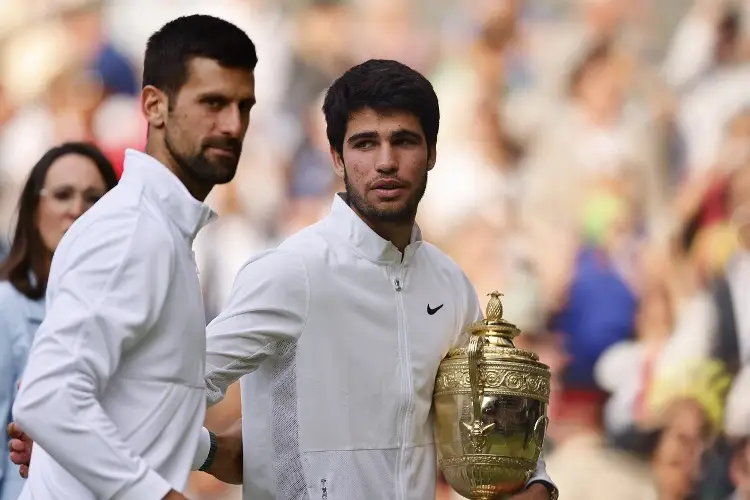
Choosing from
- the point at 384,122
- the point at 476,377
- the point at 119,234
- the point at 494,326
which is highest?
the point at 384,122

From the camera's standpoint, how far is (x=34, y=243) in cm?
470

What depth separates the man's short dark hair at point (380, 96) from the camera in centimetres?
384

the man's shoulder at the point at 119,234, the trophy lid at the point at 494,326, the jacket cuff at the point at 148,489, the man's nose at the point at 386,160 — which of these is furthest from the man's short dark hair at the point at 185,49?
the trophy lid at the point at 494,326

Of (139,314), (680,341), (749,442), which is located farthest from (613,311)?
(139,314)

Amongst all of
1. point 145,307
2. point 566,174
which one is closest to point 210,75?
point 145,307

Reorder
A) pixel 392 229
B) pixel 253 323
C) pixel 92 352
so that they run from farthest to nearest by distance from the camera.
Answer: pixel 392 229, pixel 253 323, pixel 92 352

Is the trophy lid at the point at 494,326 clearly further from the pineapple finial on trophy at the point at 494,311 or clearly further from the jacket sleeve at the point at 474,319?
the jacket sleeve at the point at 474,319

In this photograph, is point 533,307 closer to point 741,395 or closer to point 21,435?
point 741,395

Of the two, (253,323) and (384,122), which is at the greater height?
(384,122)

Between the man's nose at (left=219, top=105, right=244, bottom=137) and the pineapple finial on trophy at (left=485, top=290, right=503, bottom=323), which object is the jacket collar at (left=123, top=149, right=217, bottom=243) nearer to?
the man's nose at (left=219, top=105, right=244, bottom=137)

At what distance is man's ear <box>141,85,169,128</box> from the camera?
2.88 m

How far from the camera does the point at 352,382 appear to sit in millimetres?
3775

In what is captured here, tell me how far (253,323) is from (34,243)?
1275 millimetres

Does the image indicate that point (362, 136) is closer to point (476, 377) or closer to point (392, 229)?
point (392, 229)
